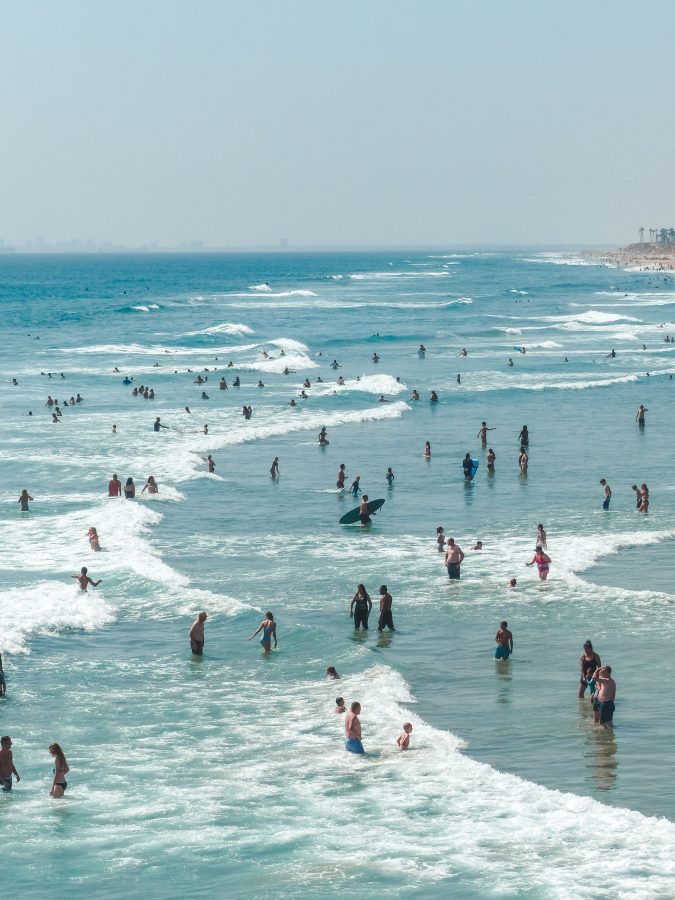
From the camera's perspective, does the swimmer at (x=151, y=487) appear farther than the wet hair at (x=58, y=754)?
Yes

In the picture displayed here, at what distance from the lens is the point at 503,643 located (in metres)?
Result: 23.6

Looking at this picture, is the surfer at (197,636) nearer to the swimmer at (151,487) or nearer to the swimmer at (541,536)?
the swimmer at (541,536)

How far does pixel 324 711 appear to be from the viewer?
2166 cm

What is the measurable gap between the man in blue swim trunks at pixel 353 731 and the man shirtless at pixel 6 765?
5131 millimetres

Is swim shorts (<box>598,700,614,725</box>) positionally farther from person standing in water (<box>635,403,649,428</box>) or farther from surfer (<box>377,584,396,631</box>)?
person standing in water (<box>635,403,649,428</box>)

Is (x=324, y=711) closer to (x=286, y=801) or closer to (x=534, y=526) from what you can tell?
(x=286, y=801)

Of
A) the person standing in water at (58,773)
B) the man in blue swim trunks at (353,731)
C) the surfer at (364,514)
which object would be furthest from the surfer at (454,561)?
the person standing in water at (58,773)

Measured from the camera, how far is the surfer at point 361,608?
25969 millimetres

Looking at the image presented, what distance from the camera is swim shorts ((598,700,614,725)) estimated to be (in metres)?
20.0

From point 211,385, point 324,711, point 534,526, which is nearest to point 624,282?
point 211,385

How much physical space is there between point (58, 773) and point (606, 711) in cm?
884

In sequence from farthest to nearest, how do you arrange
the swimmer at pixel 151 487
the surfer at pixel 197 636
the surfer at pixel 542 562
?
1. the swimmer at pixel 151 487
2. the surfer at pixel 542 562
3. the surfer at pixel 197 636

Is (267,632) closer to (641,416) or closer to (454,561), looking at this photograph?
(454,561)

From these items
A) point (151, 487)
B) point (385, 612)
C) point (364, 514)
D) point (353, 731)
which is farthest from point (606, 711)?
point (151, 487)
